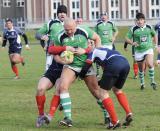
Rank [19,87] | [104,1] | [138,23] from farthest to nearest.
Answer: [104,1] < [19,87] < [138,23]

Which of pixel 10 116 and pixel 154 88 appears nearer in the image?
pixel 10 116

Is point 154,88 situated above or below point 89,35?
below

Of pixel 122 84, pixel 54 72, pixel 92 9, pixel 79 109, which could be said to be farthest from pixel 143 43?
pixel 92 9

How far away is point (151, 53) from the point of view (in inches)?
674

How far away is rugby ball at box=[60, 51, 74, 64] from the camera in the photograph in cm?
1071

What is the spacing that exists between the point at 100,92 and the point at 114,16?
112108 mm

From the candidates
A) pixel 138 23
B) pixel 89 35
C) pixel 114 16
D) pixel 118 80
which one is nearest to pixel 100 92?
pixel 118 80

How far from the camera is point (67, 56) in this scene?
10.7 metres

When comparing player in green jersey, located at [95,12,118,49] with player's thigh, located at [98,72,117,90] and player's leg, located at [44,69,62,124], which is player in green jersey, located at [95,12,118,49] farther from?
player's thigh, located at [98,72,117,90]

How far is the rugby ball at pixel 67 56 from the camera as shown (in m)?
10.7

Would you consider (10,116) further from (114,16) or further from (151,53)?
(114,16)

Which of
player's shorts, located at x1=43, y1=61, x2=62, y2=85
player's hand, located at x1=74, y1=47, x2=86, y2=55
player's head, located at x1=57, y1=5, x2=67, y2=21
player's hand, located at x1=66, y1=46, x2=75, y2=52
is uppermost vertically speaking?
player's head, located at x1=57, y1=5, x2=67, y2=21

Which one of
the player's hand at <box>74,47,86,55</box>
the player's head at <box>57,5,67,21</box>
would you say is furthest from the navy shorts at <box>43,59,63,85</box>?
the player's head at <box>57,5,67,21</box>

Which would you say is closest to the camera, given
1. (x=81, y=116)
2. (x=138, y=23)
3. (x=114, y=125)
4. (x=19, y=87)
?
(x=114, y=125)
